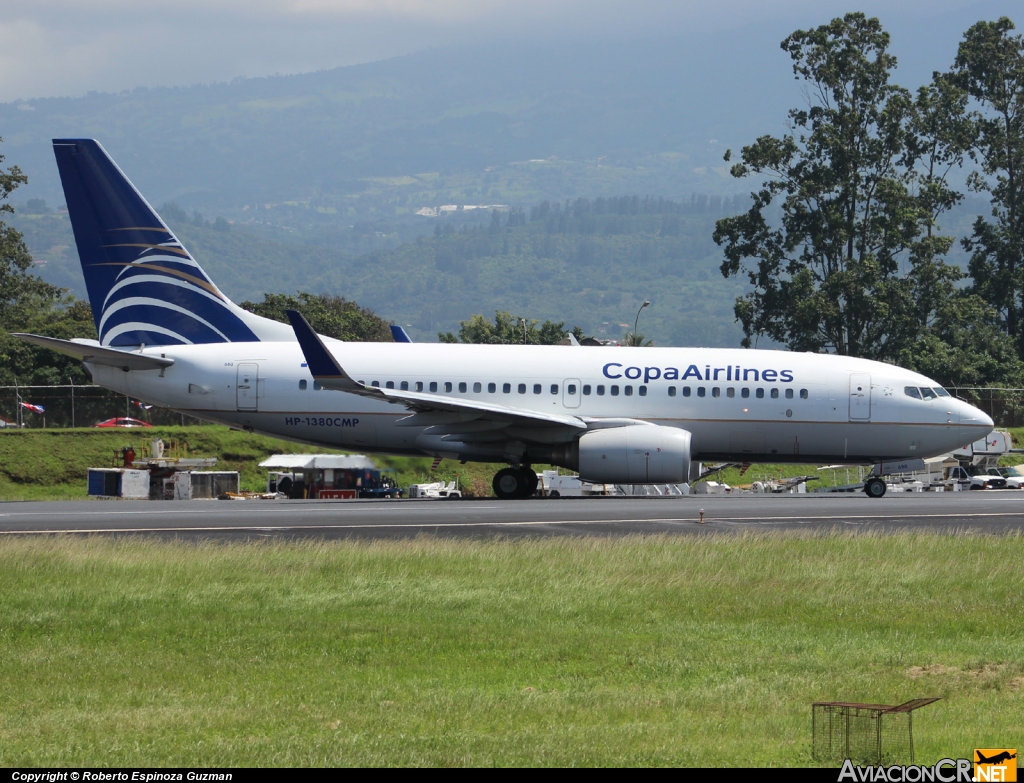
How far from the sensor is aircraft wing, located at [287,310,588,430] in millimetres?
30000

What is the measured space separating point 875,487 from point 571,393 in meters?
9.47

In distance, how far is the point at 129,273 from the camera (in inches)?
1389

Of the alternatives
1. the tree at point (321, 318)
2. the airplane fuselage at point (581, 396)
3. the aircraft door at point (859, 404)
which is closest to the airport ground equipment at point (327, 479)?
the airplane fuselage at point (581, 396)

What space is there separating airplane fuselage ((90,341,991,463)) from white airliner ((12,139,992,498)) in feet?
0.13

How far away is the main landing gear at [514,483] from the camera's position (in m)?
34.4

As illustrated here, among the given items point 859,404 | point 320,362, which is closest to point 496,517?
point 320,362

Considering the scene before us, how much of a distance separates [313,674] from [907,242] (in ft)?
230

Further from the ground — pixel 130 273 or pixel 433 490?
pixel 130 273

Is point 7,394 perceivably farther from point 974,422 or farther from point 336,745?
point 336,745

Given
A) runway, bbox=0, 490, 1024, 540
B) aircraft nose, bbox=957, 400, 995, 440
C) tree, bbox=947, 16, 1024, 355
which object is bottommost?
runway, bbox=0, 490, 1024, 540

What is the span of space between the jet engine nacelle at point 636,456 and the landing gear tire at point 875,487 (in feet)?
22.1

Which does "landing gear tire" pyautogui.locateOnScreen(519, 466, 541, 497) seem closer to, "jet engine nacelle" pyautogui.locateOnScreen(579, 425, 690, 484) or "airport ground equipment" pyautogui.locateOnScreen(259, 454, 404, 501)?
"jet engine nacelle" pyautogui.locateOnScreen(579, 425, 690, 484)

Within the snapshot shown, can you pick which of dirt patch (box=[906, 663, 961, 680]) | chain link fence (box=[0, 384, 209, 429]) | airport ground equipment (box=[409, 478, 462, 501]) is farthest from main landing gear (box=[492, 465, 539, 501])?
chain link fence (box=[0, 384, 209, 429])

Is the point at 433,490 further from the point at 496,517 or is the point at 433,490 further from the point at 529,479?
the point at 496,517
